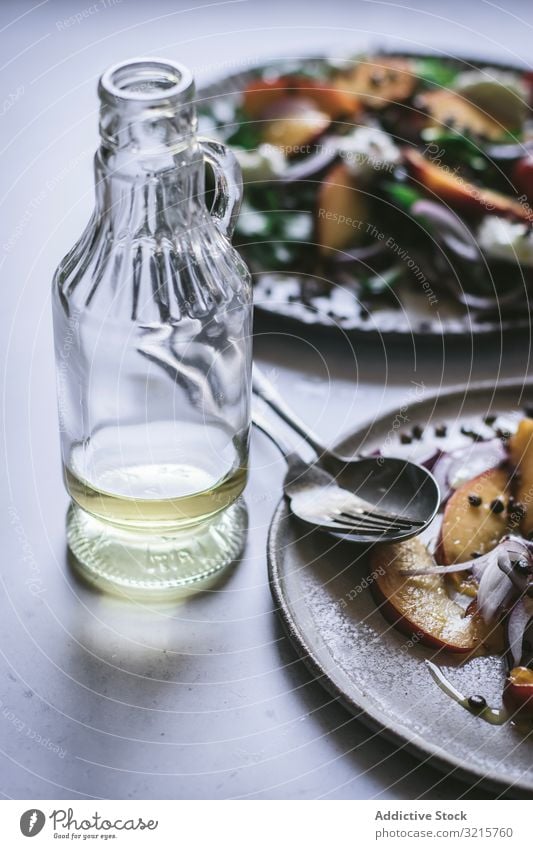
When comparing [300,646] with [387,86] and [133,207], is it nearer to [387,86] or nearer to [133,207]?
[133,207]

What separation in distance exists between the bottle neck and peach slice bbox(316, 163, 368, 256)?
40 centimetres

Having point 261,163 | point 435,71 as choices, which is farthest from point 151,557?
point 435,71

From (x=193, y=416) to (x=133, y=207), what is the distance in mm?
188

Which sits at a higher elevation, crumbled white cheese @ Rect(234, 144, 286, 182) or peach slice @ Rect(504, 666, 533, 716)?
crumbled white cheese @ Rect(234, 144, 286, 182)

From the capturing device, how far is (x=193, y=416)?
2.85 ft

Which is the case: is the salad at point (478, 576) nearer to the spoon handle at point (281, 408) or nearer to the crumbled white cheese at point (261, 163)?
the spoon handle at point (281, 408)

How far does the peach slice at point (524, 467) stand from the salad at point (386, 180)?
23cm

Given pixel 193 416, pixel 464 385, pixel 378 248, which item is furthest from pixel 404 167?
pixel 193 416

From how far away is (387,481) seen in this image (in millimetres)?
872

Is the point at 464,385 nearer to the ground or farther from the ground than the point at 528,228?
nearer to the ground

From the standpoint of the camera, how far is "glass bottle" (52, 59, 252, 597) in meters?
0.73

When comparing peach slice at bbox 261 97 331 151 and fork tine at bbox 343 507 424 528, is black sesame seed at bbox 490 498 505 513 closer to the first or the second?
fork tine at bbox 343 507 424 528

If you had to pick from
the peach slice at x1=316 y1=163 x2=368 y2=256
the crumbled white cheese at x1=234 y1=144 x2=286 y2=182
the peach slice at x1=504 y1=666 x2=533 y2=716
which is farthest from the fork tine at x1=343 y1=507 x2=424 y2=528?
the crumbled white cheese at x1=234 y1=144 x2=286 y2=182

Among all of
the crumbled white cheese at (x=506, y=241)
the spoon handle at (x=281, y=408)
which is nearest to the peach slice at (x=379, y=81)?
the crumbled white cheese at (x=506, y=241)
